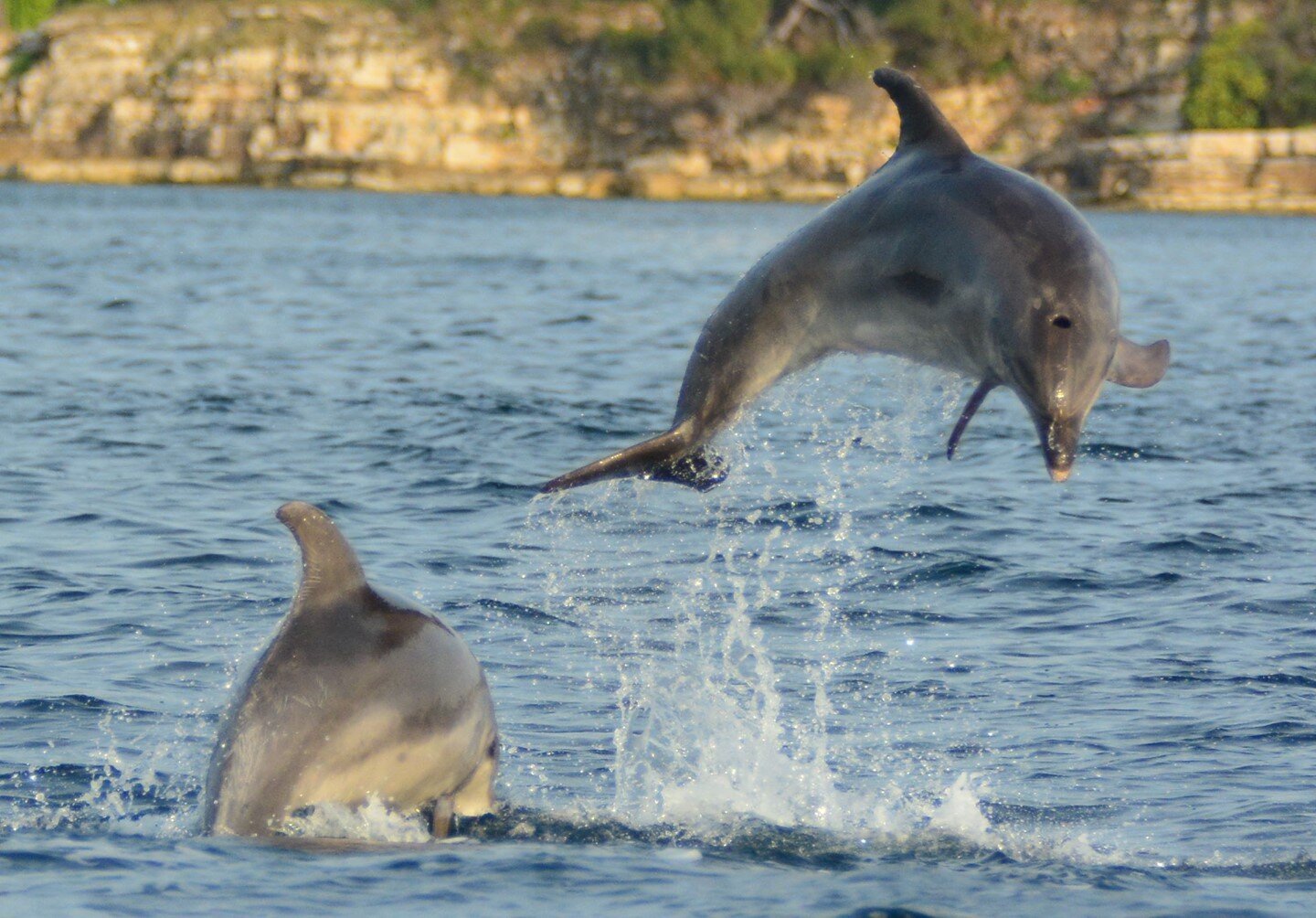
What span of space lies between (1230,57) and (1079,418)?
9020cm

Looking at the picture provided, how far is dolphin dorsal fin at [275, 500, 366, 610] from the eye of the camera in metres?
7.07

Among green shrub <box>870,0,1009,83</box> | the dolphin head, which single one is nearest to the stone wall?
green shrub <box>870,0,1009,83</box>

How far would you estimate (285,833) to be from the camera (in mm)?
7004

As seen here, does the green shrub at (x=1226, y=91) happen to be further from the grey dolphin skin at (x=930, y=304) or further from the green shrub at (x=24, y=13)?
the grey dolphin skin at (x=930, y=304)

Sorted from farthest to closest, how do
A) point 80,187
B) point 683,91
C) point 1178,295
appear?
point 683,91 < point 80,187 < point 1178,295

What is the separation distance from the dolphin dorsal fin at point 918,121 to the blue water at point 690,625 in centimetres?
94

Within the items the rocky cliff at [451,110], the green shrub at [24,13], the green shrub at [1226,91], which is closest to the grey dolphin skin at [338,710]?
the rocky cliff at [451,110]

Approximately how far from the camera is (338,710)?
6.93 meters

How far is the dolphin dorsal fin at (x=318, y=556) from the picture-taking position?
23.2 feet

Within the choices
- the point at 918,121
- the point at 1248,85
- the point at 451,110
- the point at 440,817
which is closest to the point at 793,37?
the point at 451,110

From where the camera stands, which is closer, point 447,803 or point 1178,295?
point 447,803

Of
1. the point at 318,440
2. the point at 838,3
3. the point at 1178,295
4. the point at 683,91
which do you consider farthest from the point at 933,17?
the point at 318,440

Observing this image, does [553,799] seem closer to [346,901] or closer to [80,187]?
[346,901]

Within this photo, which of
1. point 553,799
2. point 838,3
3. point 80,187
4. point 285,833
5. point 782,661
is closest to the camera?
point 285,833
